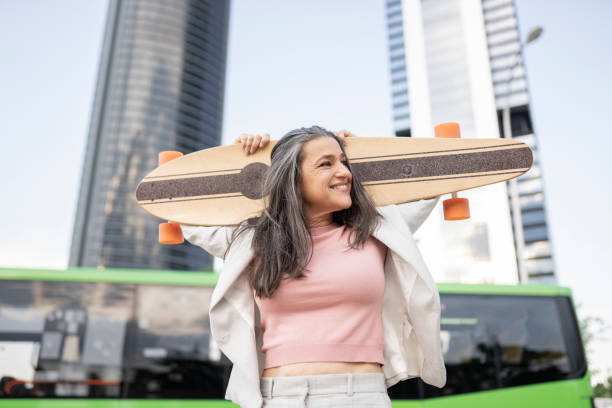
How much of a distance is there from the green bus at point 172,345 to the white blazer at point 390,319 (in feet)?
11.9

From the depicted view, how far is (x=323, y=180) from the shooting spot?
1550mm

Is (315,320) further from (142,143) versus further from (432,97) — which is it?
(142,143)

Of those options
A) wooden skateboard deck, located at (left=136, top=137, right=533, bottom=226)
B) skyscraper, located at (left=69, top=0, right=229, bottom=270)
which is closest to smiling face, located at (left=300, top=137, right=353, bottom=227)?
wooden skateboard deck, located at (left=136, top=137, right=533, bottom=226)

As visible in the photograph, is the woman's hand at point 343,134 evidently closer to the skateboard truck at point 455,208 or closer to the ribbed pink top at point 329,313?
the skateboard truck at point 455,208

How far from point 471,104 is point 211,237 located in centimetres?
4950

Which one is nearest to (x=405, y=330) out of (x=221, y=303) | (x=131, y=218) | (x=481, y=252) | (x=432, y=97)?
(x=221, y=303)

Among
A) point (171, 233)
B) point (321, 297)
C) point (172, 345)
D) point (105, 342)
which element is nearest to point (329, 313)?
point (321, 297)

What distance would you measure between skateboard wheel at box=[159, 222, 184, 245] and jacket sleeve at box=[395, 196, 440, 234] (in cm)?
95

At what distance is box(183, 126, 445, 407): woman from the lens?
132 cm

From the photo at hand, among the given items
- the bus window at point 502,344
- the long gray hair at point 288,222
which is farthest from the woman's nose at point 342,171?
the bus window at point 502,344

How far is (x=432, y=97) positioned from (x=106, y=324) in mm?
48887

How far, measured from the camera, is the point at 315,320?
1.38 meters

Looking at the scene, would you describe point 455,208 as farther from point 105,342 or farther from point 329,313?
point 105,342

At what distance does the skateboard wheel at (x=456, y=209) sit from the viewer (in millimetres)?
1812
